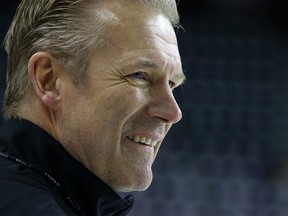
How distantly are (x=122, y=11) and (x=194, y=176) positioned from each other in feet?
8.20

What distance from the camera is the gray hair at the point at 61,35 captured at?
1.14m

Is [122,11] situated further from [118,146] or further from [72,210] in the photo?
[72,210]

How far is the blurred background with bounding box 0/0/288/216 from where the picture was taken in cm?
356

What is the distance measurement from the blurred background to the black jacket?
2458 millimetres

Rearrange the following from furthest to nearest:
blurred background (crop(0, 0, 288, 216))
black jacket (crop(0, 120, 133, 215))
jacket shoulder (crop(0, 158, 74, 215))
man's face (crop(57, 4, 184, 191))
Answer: blurred background (crop(0, 0, 288, 216)) < man's face (crop(57, 4, 184, 191)) < black jacket (crop(0, 120, 133, 215)) < jacket shoulder (crop(0, 158, 74, 215))

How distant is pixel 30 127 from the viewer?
42.0 inches

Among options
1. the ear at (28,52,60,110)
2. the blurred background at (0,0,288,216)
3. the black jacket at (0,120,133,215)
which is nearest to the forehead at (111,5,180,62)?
the ear at (28,52,60,110)

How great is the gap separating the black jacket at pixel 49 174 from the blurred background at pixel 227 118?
8.06 feet

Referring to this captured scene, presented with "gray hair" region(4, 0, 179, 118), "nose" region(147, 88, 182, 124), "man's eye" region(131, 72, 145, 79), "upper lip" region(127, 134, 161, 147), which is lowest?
"upper lip" region(127, 134, 161, 147)

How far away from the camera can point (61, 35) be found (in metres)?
1.14

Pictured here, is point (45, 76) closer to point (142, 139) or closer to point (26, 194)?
point (142, 139)

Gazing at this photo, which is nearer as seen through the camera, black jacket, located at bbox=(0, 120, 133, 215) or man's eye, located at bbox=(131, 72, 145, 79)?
black jacket, located at bbox=(0, 120, 133, 215)

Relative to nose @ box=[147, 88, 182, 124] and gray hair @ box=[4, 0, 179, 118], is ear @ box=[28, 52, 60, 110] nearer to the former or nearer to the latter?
gray hair @ box=[4, 0, 179, 118]

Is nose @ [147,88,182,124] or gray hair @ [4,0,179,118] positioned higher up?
gray hair @ [4,0,179,118]
